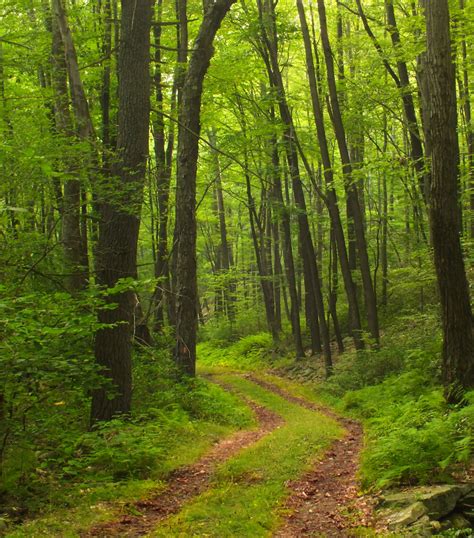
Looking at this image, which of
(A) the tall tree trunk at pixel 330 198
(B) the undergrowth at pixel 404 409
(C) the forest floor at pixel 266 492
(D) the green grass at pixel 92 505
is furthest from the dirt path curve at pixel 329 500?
(A) the tall tree trunk at pixel 330 198

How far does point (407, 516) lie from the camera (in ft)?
16.4

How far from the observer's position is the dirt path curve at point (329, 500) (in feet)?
17.5

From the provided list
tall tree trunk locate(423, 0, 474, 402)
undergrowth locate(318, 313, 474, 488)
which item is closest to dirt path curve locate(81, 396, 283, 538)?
undergrowth locate(318, 313, 474, 488)

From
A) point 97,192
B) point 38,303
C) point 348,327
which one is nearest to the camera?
point 38,303

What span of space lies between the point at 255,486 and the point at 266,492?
32cm

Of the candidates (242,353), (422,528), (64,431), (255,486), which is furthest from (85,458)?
(242,353)

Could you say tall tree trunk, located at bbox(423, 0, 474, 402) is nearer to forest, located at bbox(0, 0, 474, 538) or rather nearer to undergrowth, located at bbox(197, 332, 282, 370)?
forest, located at bbox(0, 0, 474, 538)

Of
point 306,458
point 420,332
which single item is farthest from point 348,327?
point 306,458

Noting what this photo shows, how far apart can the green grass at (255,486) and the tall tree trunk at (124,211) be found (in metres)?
2.09

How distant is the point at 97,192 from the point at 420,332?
1048 centimetres

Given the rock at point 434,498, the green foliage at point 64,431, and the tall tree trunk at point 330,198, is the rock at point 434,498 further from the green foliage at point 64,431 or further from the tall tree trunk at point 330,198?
the tall tree trunk at point 330,198

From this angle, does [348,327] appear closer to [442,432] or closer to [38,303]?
[442,432]

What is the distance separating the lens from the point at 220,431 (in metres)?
10.0

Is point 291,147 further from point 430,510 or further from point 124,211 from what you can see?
point 430,510
